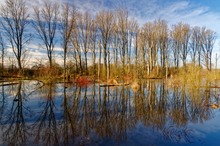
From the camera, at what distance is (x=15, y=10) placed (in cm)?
2884

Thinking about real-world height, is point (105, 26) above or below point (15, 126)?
above

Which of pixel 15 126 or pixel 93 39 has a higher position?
pixel 93 39

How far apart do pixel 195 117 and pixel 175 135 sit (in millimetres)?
2440

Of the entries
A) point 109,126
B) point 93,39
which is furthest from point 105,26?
point 109,126

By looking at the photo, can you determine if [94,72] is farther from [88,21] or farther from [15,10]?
[15,10]

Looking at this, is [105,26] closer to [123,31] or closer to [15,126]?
[123,31]

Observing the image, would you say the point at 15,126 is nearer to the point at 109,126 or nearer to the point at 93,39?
the point at 109,126

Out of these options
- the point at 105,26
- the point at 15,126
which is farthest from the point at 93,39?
the point at 15,126

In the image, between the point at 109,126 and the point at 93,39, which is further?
the point at 93,39

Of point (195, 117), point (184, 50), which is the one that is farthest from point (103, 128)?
point (184, 50)

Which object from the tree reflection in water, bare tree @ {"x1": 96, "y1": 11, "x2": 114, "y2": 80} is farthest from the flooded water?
bare tree @ {"x1": 96, "y1": 11, "x2": 114, "y2": 80}

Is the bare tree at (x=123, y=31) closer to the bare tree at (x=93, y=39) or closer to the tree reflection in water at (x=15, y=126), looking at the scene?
the bare tree at (x=93, y=39)

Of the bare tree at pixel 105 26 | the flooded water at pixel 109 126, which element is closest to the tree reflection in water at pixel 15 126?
the flooded water at pixel 109 126

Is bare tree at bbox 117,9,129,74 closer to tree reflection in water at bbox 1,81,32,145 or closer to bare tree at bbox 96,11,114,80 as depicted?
bare tree at bbox 96,11,114,80
